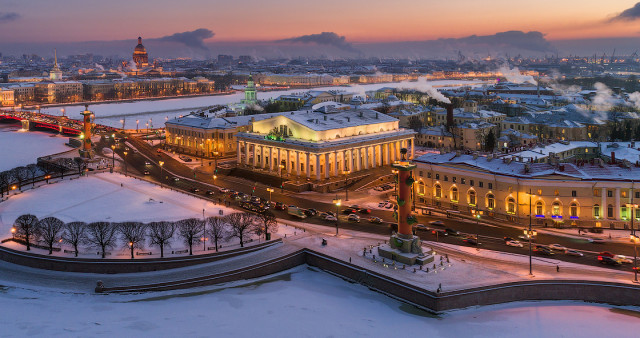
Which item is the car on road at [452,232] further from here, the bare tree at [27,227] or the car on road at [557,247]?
the bare tree at [27,227]

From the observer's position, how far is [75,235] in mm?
38656

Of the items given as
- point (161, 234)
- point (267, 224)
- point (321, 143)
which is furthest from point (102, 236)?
point (321, 143)

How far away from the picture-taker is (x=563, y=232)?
1730 inches

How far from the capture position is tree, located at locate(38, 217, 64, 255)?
39188mm

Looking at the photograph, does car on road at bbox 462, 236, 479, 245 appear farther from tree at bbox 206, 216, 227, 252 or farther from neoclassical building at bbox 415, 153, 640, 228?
tree at bbox 206, 216, 227, 252

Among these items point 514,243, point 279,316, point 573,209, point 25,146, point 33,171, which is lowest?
point 279,316

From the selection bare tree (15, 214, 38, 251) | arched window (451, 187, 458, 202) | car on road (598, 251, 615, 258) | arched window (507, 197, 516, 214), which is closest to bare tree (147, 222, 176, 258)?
bare tree (15, 214, 38, 251)

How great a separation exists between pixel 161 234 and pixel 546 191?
2987 centimetres

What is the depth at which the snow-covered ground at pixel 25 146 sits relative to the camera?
8031 cm

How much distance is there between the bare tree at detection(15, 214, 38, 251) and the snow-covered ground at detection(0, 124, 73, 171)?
35840 millimetres

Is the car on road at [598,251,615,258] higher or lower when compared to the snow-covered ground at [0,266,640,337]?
higher

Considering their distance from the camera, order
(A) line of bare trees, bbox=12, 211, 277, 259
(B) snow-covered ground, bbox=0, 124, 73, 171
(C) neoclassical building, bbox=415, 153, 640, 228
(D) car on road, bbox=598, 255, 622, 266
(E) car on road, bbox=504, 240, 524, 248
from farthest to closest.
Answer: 1. (B) snow-covered ground, bbox=0, 124, 73, 171
2. (C) neoclassical building, bbox=415, 153, 640, 228
3. (E) car on road, bbox=504, 240, 524, 248
4. (A) line of bare trees, bbox=12, 211, 277, 259
5. (D) car on road, bbox=598, 255, 622, 266

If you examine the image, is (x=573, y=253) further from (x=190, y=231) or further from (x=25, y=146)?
(x=25, y=146)

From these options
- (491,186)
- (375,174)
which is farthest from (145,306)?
(375,174)
